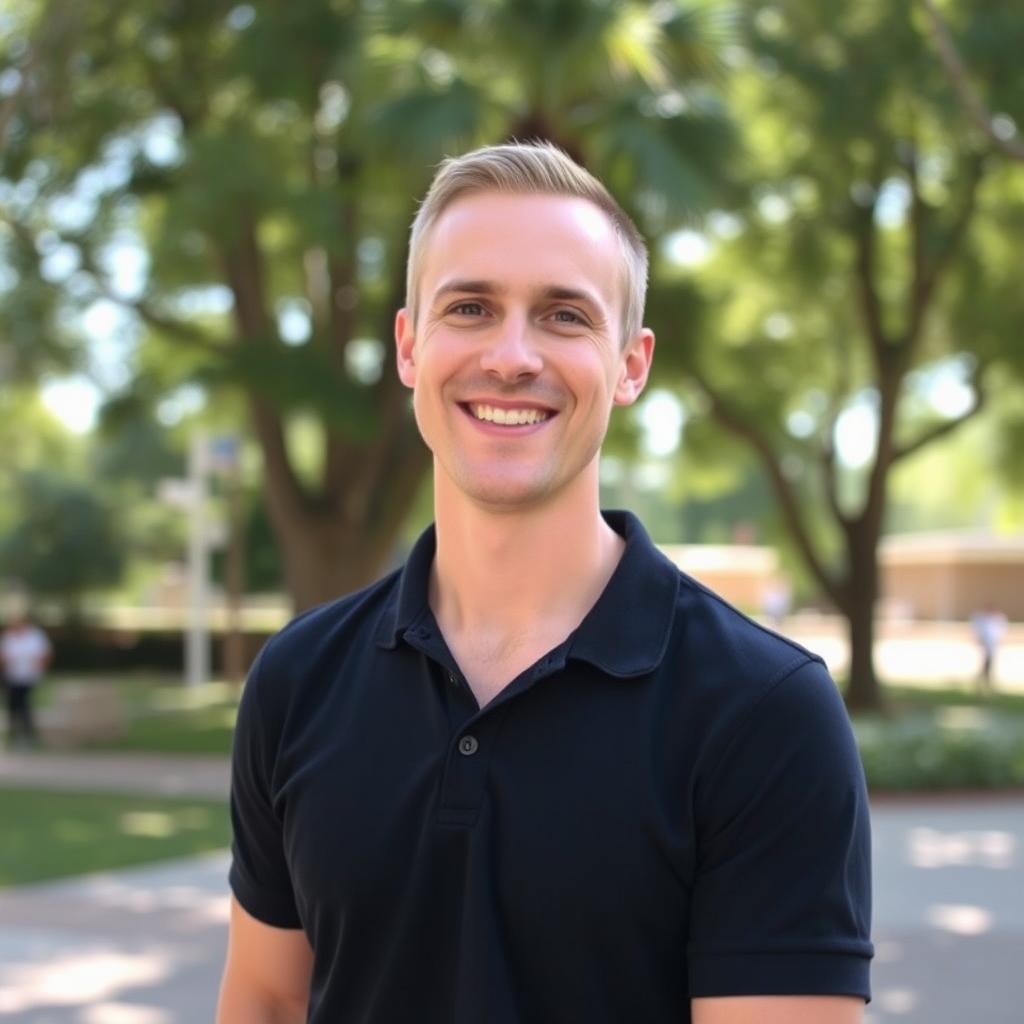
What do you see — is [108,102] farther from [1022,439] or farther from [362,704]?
[362,704]

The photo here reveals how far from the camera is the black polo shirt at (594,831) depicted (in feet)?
5.73

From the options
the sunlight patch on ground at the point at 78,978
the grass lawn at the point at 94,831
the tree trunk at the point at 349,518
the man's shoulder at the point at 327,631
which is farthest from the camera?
the tree trunk at the point at 349,518

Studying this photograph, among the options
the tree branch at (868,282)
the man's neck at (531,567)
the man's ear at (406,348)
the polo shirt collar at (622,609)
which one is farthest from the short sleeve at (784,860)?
the tree branch at (868,282)

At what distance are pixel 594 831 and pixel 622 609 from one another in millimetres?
301

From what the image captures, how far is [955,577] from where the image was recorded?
182ft

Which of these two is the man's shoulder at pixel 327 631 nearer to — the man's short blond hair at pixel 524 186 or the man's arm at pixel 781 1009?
the man's short blond hair at pixel 524 186

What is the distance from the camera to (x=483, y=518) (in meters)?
2.02

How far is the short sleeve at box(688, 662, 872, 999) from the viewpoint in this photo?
1722mm

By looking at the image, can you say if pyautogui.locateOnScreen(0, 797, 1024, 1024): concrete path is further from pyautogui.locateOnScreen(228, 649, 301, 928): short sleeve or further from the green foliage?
the green foliage

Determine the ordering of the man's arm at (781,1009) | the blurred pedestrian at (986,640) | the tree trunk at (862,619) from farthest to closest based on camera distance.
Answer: the blurred pedestrian at (986,640) < the tree trunk at (862,619) < the man's arm at (781,1009)

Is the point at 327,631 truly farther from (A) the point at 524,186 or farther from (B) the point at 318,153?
(B) the point at 318,153

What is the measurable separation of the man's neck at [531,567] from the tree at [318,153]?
37.0 feet

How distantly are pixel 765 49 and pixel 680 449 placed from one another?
25.1 ft

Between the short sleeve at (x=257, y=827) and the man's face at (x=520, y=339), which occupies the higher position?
the man's face at (x=520, y=339)
